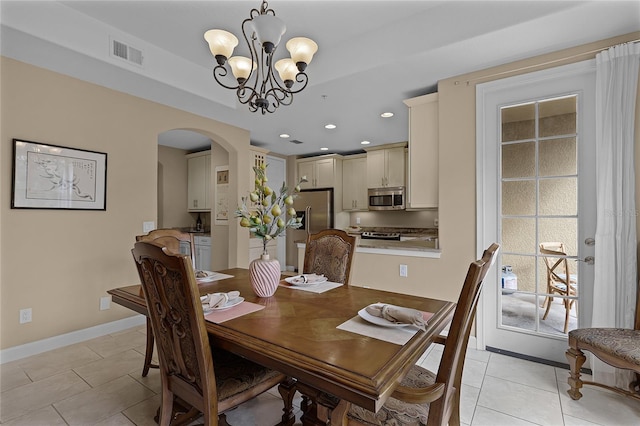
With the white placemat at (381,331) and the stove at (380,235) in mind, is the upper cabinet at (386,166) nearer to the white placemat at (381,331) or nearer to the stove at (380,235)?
the stove at (380,235)

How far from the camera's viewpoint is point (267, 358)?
105 centimetres

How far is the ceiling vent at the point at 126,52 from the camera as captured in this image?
8.36ft

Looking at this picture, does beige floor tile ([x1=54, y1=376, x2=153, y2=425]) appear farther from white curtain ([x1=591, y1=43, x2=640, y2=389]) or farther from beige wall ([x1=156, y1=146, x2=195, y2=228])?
beige wall ([x1=156, y1=146, x2=195, y2=228])

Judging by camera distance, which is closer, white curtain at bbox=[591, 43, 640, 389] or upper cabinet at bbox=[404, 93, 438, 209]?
white curtain at bbox=[591, 43, 640, 389]

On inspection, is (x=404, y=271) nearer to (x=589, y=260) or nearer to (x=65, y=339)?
(x=589, y=260)

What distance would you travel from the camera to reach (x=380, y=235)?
18.4ft

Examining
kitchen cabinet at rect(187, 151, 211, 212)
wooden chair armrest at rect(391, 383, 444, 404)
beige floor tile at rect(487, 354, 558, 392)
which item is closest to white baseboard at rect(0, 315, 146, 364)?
kitchen cabinet at rect(187, 151, 211, 212)

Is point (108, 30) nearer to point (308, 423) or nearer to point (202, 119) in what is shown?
point (202, 119)

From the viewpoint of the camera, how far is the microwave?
5309mm

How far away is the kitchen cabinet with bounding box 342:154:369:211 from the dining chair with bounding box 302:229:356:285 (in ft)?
11.7

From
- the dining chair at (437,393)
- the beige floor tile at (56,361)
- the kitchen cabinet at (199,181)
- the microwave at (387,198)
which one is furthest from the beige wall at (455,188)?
the kitchen cabinet at (199,181)

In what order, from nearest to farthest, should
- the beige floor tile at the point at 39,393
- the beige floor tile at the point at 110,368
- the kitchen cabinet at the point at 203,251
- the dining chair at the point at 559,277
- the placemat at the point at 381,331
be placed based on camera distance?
the placemat at the point at 381,331 < the beige floor tile at the point at 39,393 < the beige floor tile at the point at 110,368 < the dining chair at the point at 559,277 < the kitchen cabinet at the point at 203,251

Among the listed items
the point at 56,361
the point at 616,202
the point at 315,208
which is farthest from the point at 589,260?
the point at 315,208

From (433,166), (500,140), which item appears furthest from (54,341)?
(500,140)
